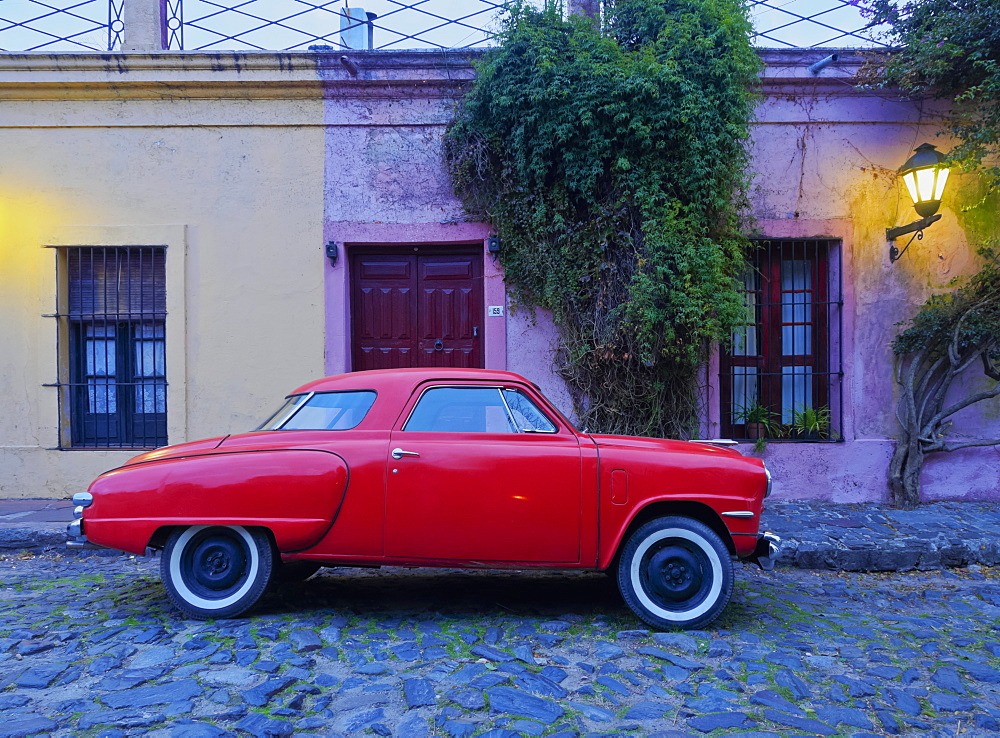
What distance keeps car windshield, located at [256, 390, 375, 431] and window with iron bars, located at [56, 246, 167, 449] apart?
3.86 metres

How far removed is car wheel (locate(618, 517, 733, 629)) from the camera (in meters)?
3.84

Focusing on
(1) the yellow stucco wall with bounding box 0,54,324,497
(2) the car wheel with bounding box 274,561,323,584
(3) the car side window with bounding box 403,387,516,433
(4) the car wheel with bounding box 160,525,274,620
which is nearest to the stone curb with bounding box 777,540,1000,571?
(3) the car side window with bounding box 403,387,516,433

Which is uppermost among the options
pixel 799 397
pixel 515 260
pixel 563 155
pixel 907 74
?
pixel 907 74

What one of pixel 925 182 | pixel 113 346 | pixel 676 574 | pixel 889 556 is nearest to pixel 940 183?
pixel 925 182

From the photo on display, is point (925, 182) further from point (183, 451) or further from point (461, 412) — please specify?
point (183, 451)

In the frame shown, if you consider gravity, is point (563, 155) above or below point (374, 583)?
above

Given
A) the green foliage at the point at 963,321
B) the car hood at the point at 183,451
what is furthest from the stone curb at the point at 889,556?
the car hood at the point at 183,451

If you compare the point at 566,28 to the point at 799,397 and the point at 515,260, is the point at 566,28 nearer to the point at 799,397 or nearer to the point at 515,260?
the point at 515,260

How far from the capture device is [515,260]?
7199 mm

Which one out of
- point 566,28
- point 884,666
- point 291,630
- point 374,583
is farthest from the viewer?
point 566,28

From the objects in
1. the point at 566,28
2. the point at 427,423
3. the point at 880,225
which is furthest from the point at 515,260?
the point at 880,225

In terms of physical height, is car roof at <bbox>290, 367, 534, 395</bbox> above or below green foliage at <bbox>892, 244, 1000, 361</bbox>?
below

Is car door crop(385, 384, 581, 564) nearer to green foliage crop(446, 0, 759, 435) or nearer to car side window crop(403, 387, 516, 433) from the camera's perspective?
car side window crop(403, 387, 516, 433)

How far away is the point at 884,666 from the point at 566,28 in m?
6.01
